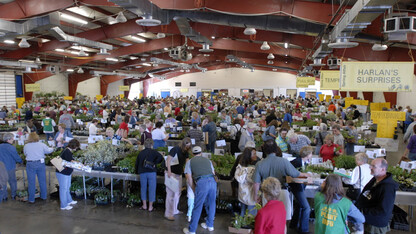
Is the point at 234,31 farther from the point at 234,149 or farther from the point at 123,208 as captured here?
the point at 123,208

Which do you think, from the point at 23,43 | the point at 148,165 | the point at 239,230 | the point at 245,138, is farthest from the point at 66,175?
the point at 23,43

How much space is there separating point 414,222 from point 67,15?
13.2m

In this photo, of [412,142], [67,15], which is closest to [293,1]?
[412,142]

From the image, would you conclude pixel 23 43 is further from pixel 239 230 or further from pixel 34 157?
pixel 239 230

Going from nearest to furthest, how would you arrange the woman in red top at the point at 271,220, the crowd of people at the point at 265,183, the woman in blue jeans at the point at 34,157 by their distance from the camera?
the woman in red top at the point at 271,220, the crowd of people at the point at 265,183, the woman in blue jeans at the point at 34,157

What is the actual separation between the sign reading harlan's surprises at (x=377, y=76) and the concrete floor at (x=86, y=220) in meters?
2.58

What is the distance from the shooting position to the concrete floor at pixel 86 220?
5.08 meters

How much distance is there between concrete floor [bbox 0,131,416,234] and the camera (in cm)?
508

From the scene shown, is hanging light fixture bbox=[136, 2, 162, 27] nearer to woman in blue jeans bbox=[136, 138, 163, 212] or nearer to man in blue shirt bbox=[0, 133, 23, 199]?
woman in blue jeans bbox=[136, 138, 163, 212]

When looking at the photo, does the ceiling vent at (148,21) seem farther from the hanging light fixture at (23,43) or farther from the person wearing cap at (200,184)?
the hanging light fixture at (23,43)

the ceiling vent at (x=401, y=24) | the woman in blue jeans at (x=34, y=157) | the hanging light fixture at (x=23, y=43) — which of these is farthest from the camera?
the hanging light fixture at (x=23, y=43)

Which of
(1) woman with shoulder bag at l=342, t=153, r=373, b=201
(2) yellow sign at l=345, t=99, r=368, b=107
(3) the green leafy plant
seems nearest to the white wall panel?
(2) yellow sign at l=345, t=99, r=368, b=107

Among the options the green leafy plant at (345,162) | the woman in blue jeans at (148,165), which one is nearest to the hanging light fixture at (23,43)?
the woman in blue jeans at (148,165)

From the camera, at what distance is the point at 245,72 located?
37.0 m
